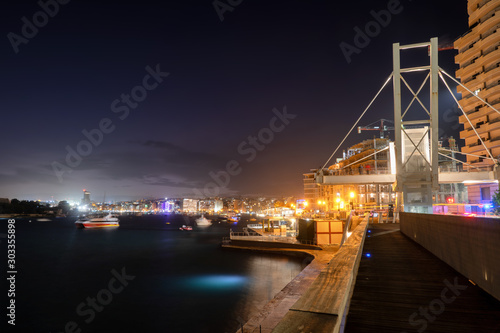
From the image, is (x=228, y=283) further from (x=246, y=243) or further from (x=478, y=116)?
(x=478, y=116)

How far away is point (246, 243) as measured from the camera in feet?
166

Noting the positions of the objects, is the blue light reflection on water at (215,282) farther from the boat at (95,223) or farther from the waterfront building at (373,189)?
the boat at (95,223)

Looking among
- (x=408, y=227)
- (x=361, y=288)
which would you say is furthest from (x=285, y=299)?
(x=361, y=288)

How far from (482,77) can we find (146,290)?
54.6 meters

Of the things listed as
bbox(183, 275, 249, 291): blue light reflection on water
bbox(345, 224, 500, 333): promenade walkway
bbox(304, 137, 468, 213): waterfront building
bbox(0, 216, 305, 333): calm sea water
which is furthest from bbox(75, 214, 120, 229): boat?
bbox(345, 224, 500, 333): promenade walkway

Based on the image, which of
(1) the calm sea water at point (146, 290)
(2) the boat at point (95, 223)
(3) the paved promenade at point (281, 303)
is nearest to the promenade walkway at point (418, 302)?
(3) the paved promenade at point (281, 303)

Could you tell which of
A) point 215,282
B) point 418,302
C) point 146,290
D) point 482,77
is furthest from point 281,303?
point 482,77

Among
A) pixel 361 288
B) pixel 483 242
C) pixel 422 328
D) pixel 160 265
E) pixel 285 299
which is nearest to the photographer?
pixel 422 328

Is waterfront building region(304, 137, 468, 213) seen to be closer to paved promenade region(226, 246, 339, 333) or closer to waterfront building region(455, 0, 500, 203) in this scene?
waterfront building region(455, 0, 500, 203)

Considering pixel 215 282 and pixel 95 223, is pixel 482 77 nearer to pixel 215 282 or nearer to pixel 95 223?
pixel 215 282

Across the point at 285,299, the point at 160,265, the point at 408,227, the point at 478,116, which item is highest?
the point at 478,116

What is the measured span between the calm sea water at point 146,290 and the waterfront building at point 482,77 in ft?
105

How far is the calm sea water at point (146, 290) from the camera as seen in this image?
77.1 ft

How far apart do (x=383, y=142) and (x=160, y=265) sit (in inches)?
3193
